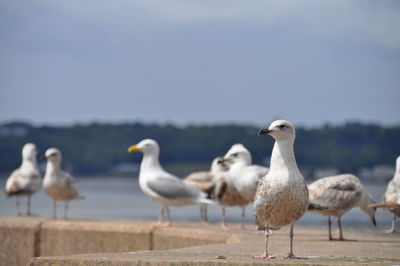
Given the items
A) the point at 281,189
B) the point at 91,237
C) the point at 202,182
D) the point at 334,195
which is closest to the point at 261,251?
the point at 281,189

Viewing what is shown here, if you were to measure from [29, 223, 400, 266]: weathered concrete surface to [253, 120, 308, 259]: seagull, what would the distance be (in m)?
0.40

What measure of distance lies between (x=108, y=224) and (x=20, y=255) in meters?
1.47

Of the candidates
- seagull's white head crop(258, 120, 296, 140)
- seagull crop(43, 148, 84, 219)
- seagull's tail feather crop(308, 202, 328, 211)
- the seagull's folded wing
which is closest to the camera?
seagull's white head crop(258, 120, 296, 140)

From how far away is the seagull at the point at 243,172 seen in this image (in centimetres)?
1311

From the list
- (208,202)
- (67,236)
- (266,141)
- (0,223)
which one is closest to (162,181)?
(208,202)

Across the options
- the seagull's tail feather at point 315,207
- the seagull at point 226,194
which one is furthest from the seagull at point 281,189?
the seagull at point 226,194

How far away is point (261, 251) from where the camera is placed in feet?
31.6

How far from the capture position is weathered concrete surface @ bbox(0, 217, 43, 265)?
13.6 meters

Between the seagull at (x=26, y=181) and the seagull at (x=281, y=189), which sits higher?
the seagull at (x=26, y=181)

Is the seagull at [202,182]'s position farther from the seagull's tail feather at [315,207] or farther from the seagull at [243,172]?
the seagull's tail feather at [315,207]

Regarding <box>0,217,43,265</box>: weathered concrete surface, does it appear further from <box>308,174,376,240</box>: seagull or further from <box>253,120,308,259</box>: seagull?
<box>253,120,308,259</box>: seagull

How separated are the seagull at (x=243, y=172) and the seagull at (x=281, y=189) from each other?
13.0 ft

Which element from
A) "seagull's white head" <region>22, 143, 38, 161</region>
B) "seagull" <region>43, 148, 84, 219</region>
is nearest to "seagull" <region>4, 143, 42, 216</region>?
"seagull's white head" <region>22, 143, 38, 161</region>

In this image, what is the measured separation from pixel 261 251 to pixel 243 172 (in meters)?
3.93
